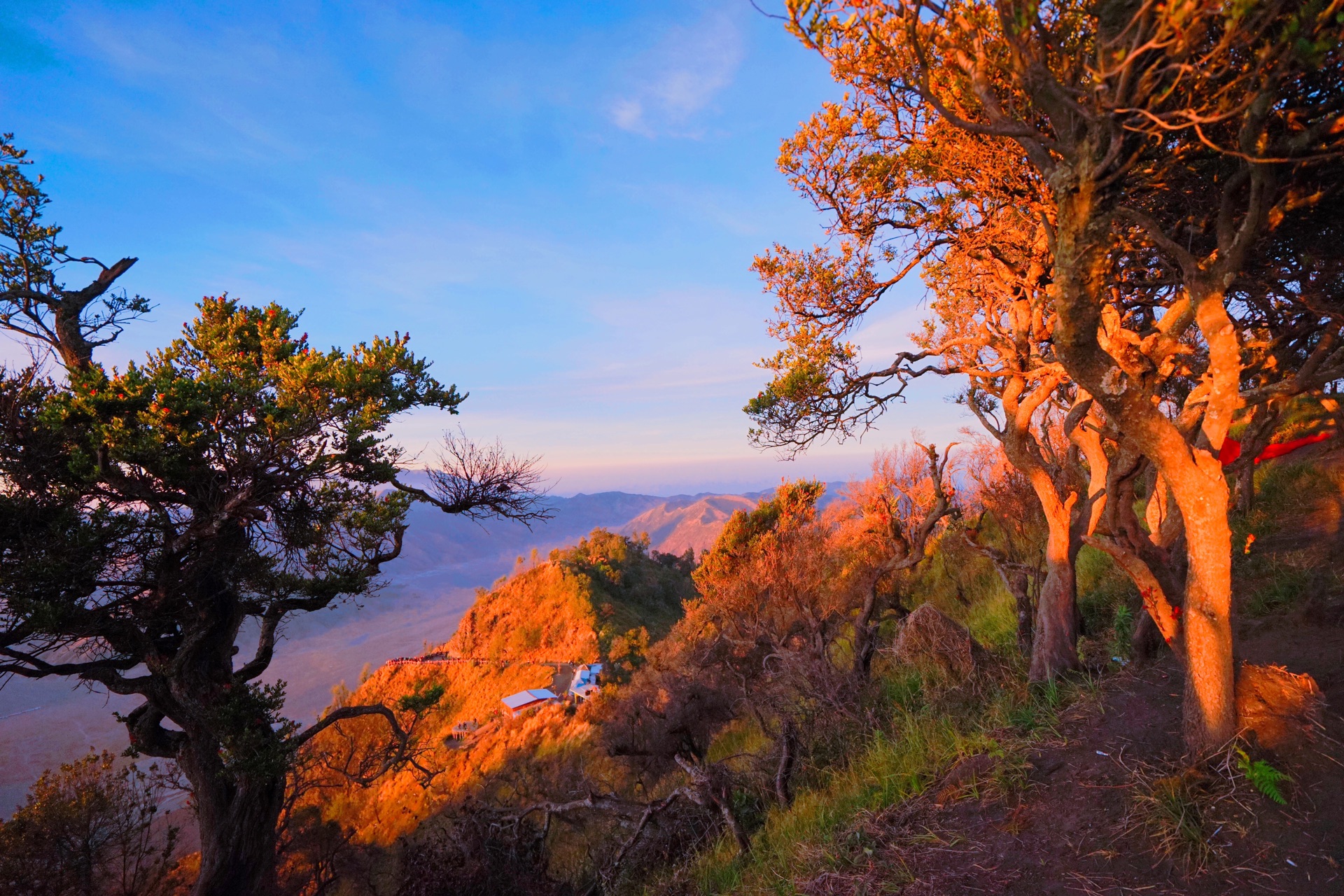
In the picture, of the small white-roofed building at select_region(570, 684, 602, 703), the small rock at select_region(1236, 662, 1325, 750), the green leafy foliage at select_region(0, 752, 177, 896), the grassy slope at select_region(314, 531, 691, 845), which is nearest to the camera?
the small rock at select_region(1236, 662, 1325, 750)

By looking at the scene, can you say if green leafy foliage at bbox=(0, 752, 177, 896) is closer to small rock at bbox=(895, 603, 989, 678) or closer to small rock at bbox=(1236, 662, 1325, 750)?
small rock at bbox=(895, 603, 989, 678)

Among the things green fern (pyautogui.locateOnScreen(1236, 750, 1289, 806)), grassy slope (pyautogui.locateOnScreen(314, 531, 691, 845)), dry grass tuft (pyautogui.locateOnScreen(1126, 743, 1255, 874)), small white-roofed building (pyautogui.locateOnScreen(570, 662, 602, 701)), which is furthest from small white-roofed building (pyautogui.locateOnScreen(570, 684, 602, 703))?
green fern (pyautogui.locateOnScreen(1236, 750, 1289, 806))

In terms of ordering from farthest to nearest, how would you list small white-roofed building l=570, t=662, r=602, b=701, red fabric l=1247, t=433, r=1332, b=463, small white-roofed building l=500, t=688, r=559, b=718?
small white-roofed building l=500, t=688, r=559, b=718 → small white-roofed building l=570, t=662, r=602, b=701 → red fabric l=1247, t=433, r=1332, b=463

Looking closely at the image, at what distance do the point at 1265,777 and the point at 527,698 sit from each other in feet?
87.9

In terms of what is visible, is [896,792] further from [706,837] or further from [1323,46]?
[1323,46]

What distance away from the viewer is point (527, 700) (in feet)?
86.0

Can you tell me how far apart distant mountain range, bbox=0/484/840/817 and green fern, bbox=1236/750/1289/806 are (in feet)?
32.1

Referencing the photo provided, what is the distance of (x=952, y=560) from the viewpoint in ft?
48.8

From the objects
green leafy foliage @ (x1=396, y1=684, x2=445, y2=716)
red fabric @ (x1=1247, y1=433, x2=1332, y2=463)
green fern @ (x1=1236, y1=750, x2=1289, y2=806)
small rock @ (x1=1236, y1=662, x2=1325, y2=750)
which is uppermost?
red fabric @ (x1=1247, y1=433, x2=1332, y2=463)

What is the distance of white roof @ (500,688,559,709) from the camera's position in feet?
85.0

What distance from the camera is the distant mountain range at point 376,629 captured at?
3191 centimetres

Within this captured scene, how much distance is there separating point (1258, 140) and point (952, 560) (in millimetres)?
12913

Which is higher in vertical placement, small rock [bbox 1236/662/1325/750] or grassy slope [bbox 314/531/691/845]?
small rock [bbox 1236/662/1325/750]

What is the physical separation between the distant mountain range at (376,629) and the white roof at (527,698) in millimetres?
7043
